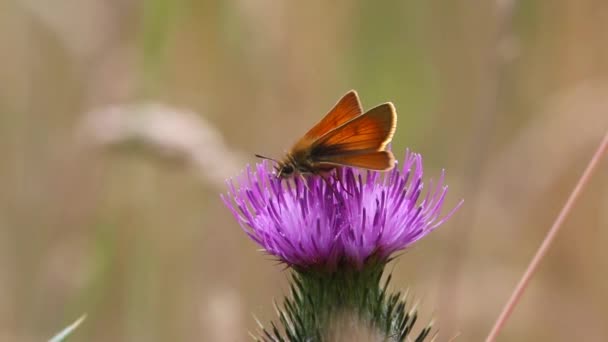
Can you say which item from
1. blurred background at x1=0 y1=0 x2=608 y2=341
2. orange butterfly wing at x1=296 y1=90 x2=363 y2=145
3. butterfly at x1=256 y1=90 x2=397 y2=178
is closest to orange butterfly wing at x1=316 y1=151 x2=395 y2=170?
butterfly at x1=256 y1=90 x2=397 y2=178

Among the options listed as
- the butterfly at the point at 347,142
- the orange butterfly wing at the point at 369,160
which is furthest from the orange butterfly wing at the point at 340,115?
the orange butterfly wing at the point at 369,160

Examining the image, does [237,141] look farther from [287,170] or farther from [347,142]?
[347,142]

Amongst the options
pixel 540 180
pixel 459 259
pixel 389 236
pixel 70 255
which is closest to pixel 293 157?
pixel 389 236

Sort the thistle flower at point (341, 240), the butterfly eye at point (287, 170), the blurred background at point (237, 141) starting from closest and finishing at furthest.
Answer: the thistle flower at point (341, 240), the butterfly eye at point (287, 170), the blurred background at point (237, 141)

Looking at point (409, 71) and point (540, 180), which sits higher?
point (409, 71)

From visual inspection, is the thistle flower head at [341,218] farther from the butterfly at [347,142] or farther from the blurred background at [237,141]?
the blurred background at [237,141]

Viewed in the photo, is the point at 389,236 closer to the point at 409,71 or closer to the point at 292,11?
the point at 292,11
